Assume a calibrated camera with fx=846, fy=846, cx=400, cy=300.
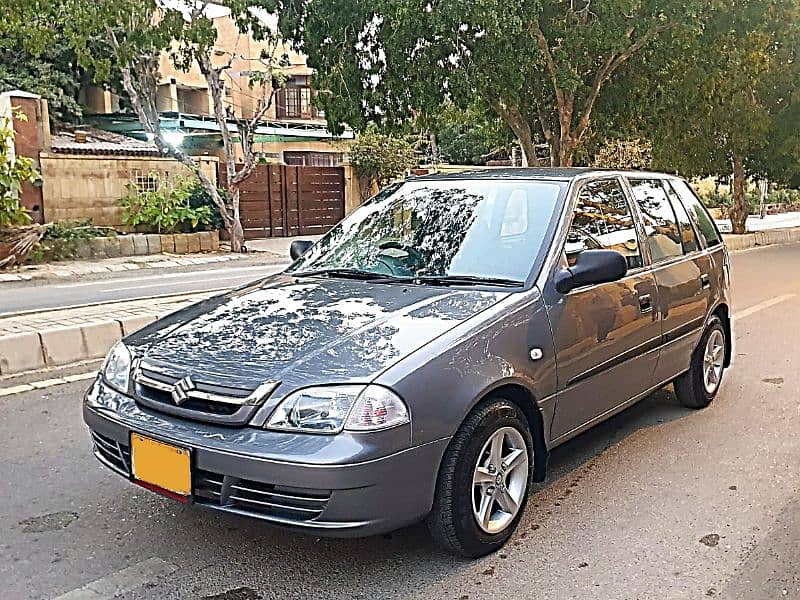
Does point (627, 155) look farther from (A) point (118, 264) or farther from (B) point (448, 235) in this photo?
(B) point (448, 235)

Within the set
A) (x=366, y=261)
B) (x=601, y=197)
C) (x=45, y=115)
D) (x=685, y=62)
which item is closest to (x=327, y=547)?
(x=366, y=261)

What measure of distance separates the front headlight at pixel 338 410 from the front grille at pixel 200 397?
0.34 ft

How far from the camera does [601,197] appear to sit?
4777 mm

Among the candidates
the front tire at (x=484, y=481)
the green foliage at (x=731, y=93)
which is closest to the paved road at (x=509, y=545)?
the front tire at (x=484, y=481)

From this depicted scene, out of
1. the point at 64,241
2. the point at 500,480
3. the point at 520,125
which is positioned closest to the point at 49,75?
the point at 64,241

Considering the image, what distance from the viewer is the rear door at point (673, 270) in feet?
16.5

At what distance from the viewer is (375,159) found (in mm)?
26516

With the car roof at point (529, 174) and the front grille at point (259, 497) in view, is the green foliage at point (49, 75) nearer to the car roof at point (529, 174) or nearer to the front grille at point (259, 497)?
the car roof at point (529, 174)

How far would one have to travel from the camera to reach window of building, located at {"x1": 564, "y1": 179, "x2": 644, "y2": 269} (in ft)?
14.5

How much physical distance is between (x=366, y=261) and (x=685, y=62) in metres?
14.4

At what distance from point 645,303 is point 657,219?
2.55ft

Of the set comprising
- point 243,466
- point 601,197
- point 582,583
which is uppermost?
point 601,197

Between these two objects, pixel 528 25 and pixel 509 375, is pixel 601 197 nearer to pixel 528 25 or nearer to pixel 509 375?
pixel 509 375

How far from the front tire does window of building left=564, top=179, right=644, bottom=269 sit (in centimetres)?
106
